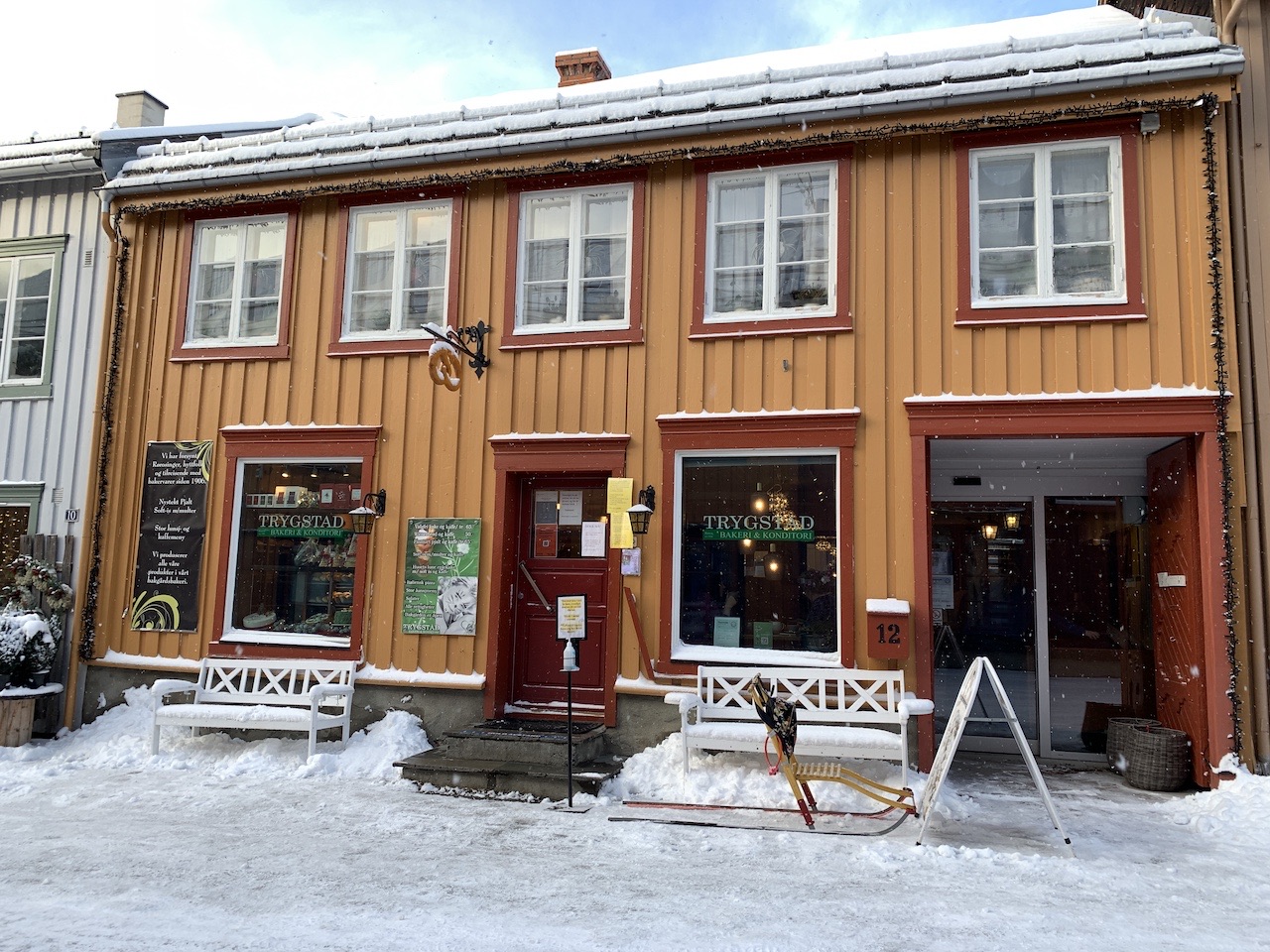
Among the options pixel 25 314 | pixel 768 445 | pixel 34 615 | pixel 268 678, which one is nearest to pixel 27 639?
pixel 34 615

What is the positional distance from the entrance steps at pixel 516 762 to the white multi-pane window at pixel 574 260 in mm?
3785

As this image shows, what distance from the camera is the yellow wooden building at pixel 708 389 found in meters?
8.36

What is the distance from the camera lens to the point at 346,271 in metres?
10.4

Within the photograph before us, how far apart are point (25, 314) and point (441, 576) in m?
6.18

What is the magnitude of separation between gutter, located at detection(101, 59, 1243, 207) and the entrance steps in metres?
5.44

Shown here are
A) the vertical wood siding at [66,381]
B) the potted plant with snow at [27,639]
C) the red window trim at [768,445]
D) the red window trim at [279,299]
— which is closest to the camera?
the red window trim at [768,445]

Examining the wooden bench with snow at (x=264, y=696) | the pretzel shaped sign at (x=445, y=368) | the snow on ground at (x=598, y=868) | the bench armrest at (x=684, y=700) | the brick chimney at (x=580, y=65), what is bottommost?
the snow on ground at (x=598, y=868)

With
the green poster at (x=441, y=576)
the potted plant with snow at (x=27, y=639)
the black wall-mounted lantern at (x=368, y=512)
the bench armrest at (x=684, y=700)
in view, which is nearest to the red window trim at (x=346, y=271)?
the black wall-mounted lantern at (x=368, y=512)

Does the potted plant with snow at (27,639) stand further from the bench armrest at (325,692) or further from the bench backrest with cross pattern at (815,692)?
the bench backrest with cross pattern at (815,692)

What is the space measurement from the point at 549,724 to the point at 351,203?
570 centimetres

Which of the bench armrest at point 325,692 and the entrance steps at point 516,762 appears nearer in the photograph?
the entrance steps at point 516,762

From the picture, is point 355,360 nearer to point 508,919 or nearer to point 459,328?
point 459,328

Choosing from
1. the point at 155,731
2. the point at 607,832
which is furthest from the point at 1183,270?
the point at 155,731

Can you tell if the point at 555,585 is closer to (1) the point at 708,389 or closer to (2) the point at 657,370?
(2) the point at 657,370
